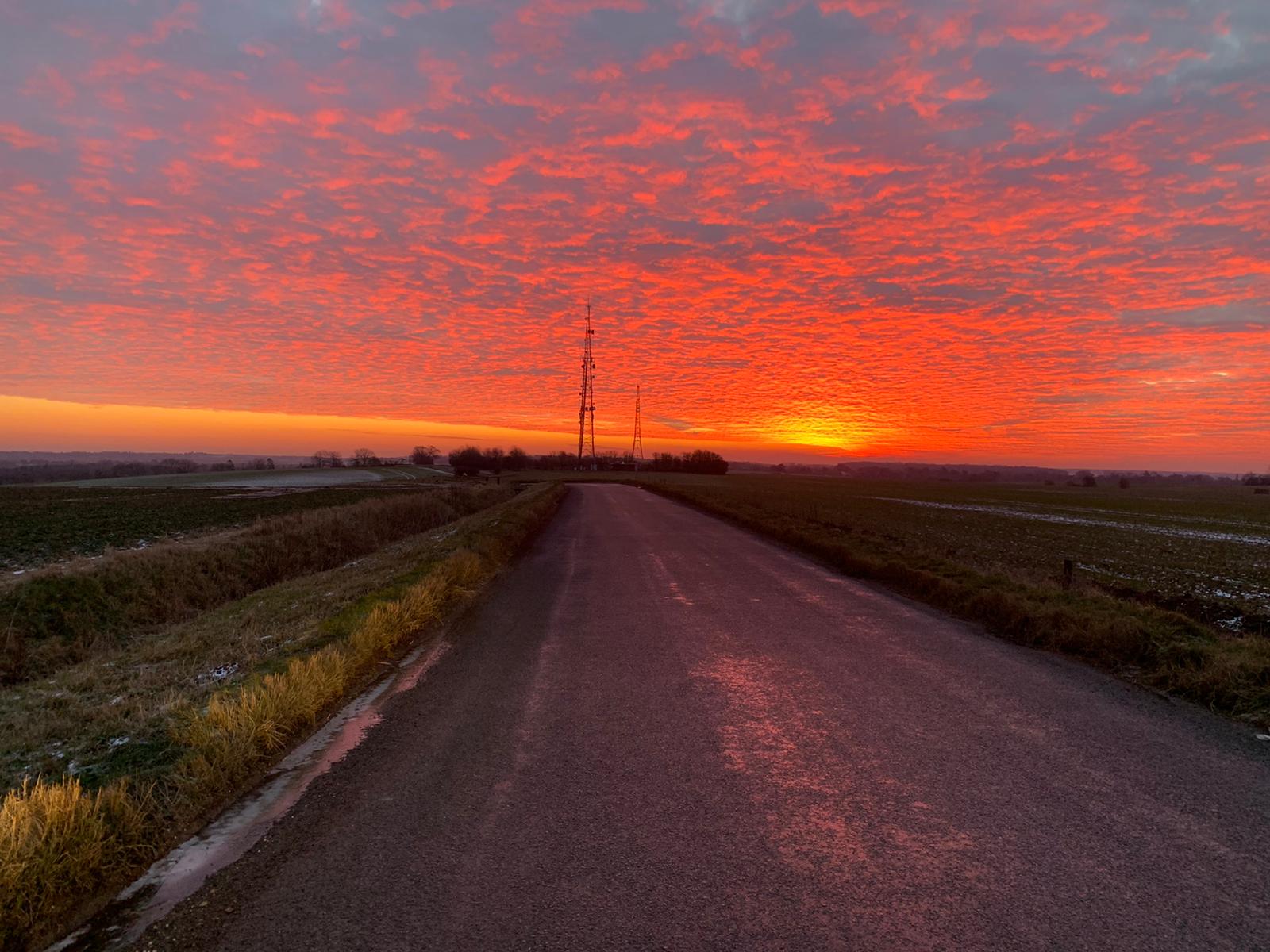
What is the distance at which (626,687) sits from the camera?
285 inches

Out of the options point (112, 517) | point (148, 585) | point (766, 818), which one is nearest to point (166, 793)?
point (766, 818)

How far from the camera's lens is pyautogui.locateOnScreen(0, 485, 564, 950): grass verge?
365 cm

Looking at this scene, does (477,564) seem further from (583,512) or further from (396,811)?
(583,512)

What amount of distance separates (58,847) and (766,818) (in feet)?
13.7

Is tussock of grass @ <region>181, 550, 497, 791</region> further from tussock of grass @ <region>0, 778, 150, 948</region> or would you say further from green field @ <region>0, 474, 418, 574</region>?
green field @ <region>0, 474, 418, 574</region>

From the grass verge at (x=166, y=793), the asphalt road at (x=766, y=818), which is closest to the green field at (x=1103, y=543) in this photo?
the asphalt road at (x=766, y=818)

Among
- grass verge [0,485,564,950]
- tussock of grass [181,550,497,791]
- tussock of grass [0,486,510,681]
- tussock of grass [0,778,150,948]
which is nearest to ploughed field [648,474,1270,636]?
tussock of grass [181,550,497,791]

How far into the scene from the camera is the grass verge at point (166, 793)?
3.65 meters

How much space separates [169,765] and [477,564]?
972cm

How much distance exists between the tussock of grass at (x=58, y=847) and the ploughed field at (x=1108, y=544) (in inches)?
529

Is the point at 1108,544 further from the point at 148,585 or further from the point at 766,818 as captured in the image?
the point at 148,585


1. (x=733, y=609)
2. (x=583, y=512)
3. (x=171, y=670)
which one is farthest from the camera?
(x=583, y=512)

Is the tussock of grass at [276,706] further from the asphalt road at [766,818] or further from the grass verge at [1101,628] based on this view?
the grass verge at [1101,628]

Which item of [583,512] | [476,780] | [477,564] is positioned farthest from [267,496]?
[476,780]
